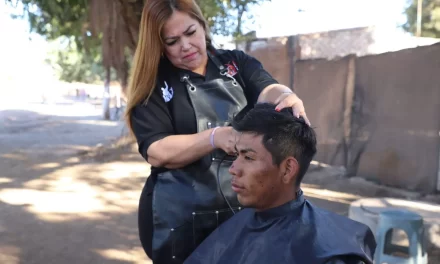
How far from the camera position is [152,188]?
61.6 inches

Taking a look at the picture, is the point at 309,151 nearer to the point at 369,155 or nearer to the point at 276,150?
the point at 276,150

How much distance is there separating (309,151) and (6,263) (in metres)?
3.09

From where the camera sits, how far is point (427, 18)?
23.6 meters

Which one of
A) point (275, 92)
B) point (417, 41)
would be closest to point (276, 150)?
point (275, 92)

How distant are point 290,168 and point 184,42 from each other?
52cm

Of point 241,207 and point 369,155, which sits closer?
point 241,207

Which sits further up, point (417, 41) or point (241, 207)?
point (417, 41)

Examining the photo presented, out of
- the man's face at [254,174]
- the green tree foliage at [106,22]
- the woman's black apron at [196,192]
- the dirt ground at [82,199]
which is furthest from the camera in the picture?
the green tree foliage at [106,22]

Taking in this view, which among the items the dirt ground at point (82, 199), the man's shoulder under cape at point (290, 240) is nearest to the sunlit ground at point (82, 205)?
the dirt ground at point (82, 199)

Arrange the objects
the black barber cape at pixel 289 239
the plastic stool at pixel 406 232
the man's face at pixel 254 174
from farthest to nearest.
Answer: the plastic stool at pixel 406 232
the man's face at pixel 254 174
the black barber cape at pixel 289 239

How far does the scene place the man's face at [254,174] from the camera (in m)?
1.33

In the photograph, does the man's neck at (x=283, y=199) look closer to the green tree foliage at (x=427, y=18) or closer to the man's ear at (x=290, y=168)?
the man's ear at (x=290, y=168)

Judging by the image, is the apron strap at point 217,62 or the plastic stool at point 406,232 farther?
the plastic stool at point 406,232

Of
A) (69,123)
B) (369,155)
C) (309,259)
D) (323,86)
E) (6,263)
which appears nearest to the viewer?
(309,259)
